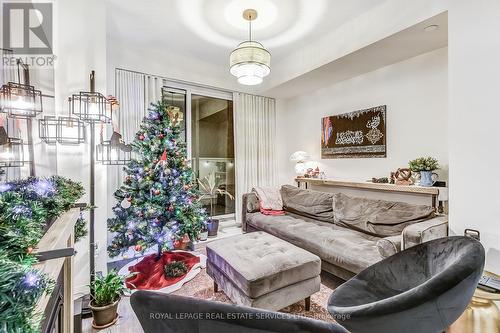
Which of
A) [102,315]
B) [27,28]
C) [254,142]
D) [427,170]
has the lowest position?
[102,315]

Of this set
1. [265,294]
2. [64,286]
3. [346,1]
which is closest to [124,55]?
[346,1]

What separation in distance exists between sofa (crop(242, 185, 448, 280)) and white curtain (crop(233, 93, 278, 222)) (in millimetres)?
810

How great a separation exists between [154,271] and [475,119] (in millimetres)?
3295

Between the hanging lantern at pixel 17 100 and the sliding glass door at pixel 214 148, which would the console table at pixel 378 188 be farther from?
the hanging lantern at pixel 17 100

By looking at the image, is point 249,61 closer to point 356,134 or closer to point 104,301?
point 356,134

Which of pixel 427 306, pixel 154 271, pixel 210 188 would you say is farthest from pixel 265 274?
pixel 210 188

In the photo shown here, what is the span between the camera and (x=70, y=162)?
2.23 meters

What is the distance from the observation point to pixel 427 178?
2660 millimetres

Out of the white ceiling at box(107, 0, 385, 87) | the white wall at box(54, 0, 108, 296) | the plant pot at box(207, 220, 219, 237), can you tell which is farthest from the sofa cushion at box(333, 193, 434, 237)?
the white wall at box(54, 0, 108, 296)

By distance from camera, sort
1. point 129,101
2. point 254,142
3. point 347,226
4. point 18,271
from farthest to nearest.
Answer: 1. point 254,142
2. point 129,101
3. point 347,226
4. point 18,271

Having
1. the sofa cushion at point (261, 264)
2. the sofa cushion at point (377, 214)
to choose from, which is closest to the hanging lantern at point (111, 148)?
the sofa cushion at point (261, 264)

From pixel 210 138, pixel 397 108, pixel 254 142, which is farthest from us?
pixel 254 142

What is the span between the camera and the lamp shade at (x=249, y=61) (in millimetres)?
2356

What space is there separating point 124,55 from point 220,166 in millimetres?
2377
